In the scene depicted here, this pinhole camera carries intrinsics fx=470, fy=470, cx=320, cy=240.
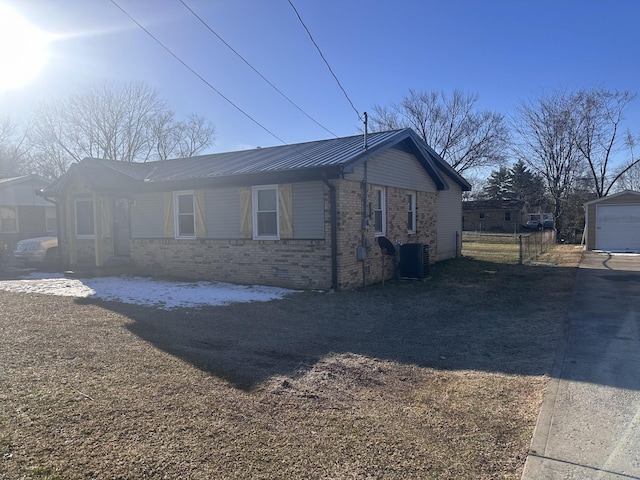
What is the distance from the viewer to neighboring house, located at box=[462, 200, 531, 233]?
184ft

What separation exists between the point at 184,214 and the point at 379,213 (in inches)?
224

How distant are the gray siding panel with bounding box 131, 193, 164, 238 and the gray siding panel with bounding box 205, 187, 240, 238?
2067mm

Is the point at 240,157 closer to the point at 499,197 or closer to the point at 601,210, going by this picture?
the point at 601,210

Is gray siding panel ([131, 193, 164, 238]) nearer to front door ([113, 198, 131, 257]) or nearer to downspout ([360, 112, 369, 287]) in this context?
front door ([113, 198, 131, 257])

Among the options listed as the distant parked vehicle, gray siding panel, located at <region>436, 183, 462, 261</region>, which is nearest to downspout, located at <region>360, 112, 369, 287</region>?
gray siding panel, located at <region>436, 183, 462, 261</region>

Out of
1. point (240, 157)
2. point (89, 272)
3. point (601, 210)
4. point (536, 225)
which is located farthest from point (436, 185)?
point (536, 225)

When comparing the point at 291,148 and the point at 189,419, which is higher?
the point at 291,148

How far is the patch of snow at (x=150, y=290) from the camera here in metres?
9.80

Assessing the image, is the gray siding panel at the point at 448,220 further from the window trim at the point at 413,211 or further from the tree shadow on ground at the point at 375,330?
the tree shadow on ground at the point at 375,330

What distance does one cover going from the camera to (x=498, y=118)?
134 ft

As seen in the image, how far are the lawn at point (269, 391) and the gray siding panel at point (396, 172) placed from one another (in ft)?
15.7

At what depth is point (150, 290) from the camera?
36.3 ft

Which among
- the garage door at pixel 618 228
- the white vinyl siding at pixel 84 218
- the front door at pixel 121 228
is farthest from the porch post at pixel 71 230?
the garage door at pixel 618 228

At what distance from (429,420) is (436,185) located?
1439cm
